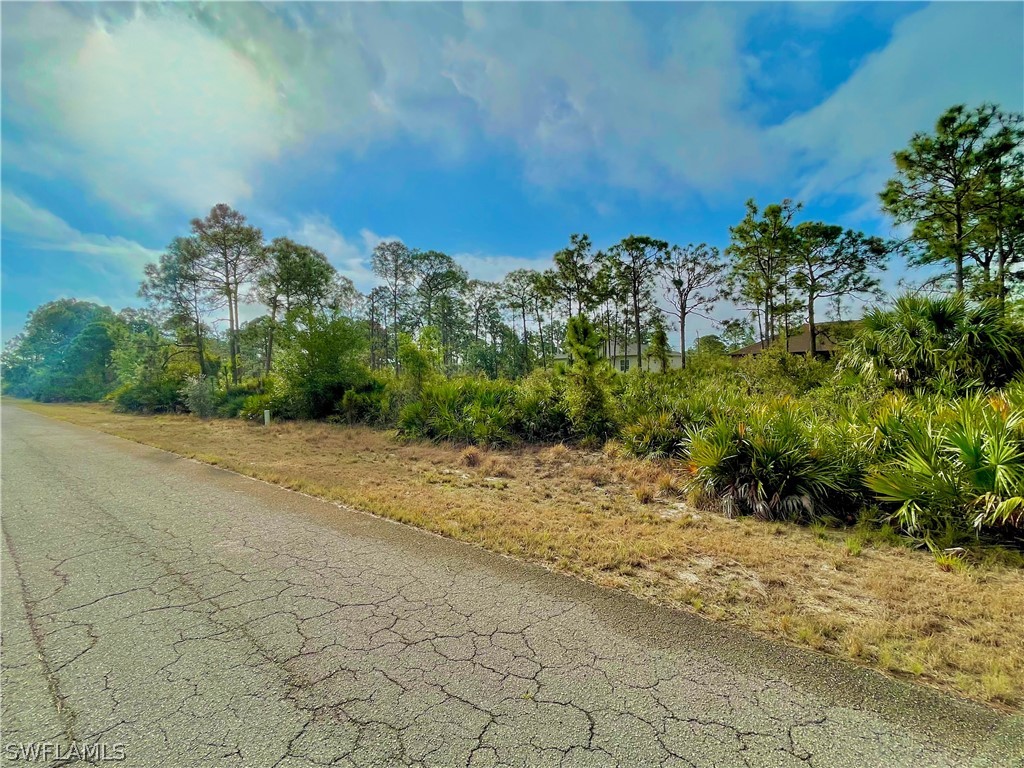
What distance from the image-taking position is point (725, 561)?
3.84 metres

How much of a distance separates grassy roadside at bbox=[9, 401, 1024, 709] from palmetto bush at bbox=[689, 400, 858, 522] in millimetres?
422

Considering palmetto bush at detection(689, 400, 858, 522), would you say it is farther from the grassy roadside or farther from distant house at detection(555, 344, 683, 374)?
distant house at detection(555, 344, 683, 374)

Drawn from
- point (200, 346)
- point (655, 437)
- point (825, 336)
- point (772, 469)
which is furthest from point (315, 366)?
point (825, 336)

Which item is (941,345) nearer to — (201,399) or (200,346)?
(201,399)

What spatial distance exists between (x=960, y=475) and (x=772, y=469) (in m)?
1.72

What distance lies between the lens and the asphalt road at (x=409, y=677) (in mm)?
1789

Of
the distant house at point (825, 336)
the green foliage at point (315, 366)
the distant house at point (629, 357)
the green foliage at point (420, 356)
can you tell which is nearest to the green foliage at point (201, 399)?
the green foliage at point (315, 366)

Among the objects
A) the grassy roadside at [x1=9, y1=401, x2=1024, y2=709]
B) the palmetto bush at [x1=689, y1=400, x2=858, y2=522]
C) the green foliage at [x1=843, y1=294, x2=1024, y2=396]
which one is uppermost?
the green foliage at [x1=843, y1=294, x2=1024, y2=396]

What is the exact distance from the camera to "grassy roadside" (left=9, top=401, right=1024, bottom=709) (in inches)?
98.0

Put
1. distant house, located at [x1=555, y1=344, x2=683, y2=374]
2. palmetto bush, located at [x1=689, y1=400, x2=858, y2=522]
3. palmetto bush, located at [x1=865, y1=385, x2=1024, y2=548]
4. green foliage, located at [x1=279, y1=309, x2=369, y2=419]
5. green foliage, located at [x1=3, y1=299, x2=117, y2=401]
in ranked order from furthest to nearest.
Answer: green foliage, located at [x1=3, y1=299, x2=117, y2=401] → distant house, located at [x1=555, y1=344, x2=683, y2=374] → green foliage, located at [x1=279, y1=309, x2=369, y2=419] → palmetto bush, located at [x1=689, y1=400, x2=858, y2=522] → palmetto bush, located at [x1=865, y1=385, x2=1024, y2=548]

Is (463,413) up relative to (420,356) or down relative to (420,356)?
down

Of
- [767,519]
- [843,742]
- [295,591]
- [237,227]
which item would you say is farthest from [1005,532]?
[237,227]

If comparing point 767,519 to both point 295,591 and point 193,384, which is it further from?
point 193,384

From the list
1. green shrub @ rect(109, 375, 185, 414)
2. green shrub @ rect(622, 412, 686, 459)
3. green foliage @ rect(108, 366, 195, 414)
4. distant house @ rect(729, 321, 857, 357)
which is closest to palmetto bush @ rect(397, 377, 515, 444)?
green shrub @ rect(622, 412, 686, 459)
